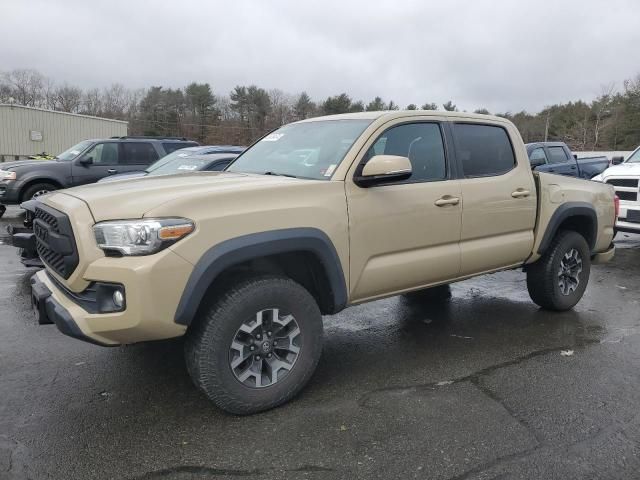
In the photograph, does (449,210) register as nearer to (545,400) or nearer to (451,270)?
(451,270)

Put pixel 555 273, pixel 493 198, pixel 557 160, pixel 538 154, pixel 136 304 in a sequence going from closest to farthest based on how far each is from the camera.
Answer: pixel 136 304 → pixel 493 198 → pixel 555 273 → pixel 538 154 → pixel 557 160

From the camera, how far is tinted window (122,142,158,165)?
1227 centimetres

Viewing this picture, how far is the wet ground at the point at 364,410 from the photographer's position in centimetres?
275

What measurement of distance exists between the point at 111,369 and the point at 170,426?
103 cm

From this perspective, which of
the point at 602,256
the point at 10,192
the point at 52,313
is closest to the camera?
the point at 52,313

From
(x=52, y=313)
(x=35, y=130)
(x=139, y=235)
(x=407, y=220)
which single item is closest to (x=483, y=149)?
(x=407, y=220)

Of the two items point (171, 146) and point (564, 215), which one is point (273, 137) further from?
point (171, 146)

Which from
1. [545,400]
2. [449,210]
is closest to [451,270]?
[449,210]

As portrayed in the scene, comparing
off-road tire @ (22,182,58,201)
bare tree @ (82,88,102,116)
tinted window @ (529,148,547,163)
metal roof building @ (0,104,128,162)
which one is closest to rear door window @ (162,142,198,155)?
off-road tire @ (22,182,58,201)

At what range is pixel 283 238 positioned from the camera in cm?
318

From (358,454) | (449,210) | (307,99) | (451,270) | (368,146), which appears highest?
(307,99)

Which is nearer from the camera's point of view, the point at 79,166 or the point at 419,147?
the point at 419,147

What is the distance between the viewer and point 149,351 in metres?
4.26

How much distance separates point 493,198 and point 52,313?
336 cm
